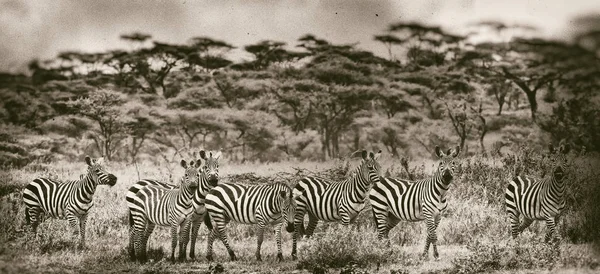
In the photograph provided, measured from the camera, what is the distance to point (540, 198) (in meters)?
8.70

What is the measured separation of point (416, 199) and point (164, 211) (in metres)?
2.92

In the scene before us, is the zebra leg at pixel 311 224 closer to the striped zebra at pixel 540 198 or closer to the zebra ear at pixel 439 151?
the zebra ear at pixel 439 151

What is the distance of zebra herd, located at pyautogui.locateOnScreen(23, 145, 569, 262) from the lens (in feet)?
27.3

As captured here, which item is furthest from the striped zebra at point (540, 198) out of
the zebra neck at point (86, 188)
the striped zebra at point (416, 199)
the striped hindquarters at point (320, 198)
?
the zebra neck at point (86, 188)

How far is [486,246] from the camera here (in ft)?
27.5

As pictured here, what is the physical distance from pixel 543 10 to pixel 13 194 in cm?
796

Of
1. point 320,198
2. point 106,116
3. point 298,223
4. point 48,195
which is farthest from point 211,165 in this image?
point 106,116

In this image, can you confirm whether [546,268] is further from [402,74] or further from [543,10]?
[402,74]

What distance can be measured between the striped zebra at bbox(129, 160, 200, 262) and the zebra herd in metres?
0.01

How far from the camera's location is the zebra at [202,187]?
27.0ft

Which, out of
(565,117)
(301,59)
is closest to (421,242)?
(565,117)

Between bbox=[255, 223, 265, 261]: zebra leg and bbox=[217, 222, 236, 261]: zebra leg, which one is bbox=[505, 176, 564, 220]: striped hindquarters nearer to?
bbox=[255, 223, 265, 261]: zebra leg

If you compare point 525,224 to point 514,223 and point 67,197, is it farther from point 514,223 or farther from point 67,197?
point 67,197

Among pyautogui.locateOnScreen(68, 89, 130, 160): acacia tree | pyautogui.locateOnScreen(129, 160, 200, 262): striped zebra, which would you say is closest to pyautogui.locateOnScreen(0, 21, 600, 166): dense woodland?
pyautogui.locateOnScreen(68, 89, 130, 160): acacia tree
